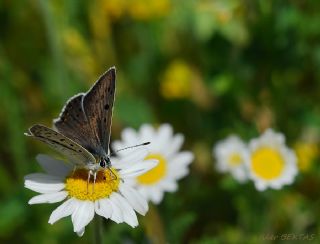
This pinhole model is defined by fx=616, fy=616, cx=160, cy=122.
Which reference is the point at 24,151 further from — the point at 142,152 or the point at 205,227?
the point at 142,152

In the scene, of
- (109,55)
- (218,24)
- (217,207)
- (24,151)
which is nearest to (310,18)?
(218,24)

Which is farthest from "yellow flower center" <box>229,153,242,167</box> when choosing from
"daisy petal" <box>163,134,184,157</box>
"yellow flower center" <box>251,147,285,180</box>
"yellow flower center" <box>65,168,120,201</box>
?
"yellow flower center" <box>65,168,120,201</box>

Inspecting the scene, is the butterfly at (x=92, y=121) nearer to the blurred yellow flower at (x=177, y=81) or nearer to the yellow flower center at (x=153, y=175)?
the yellow flower center at (x=153, y=175)

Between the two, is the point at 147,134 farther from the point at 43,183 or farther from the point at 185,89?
the point at 185,89

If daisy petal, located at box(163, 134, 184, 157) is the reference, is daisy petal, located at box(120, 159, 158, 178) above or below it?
below

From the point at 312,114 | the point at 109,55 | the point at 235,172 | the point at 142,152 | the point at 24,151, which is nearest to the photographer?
the point at 142,152

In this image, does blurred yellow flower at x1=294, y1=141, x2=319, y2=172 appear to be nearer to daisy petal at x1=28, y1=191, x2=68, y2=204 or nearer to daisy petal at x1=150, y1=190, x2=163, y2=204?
daisy petal at x1=150, y1=190, x2=163, y2=204
